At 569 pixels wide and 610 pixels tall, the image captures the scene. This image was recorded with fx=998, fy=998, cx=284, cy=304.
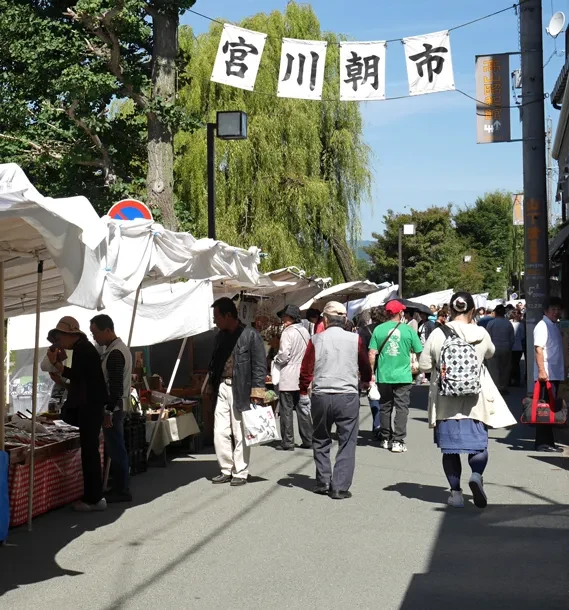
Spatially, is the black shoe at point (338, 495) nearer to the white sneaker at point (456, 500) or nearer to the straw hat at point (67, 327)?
the white sneaker at point (456, 500)

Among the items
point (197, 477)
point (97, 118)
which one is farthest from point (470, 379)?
point (97, 118)

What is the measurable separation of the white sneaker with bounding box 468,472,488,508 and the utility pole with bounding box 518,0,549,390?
22.0ft

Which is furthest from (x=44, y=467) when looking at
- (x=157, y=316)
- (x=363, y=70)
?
(x=363, y=70)

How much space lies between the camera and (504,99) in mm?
15859

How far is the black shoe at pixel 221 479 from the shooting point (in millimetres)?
10009

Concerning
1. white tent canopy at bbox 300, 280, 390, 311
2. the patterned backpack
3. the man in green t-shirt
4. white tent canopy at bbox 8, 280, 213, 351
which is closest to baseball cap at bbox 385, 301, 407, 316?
the man in green t-shirt

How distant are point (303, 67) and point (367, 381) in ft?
23.5

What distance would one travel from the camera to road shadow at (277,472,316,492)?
9812 millimetres

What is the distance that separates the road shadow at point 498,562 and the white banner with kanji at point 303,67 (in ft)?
27.1

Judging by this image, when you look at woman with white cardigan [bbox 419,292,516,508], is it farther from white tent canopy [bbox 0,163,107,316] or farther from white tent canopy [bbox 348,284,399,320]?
white tent canopy [bbox 348,284,399,320]

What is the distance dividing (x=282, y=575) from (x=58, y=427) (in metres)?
4.17

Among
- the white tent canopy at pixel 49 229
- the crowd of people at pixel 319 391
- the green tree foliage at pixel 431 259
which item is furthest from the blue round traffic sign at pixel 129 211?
the green tree foliage at pixel 431 259

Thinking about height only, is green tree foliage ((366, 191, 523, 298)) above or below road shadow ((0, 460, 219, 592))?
above

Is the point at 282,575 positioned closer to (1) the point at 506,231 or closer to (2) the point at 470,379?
(2) the point at 470,379
